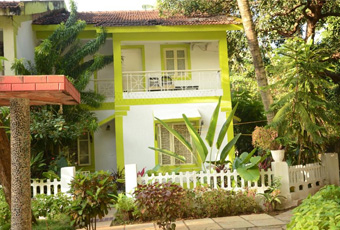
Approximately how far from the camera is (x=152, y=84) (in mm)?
16016

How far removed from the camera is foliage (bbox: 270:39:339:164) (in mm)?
10258

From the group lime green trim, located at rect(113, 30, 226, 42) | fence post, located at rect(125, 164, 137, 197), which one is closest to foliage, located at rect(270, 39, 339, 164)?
fence post, located at rect(125, 164, 137, 197)

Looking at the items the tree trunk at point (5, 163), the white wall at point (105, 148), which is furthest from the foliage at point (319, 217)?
the white wall at point (105, 148)

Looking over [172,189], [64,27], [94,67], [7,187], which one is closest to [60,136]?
[94,67]

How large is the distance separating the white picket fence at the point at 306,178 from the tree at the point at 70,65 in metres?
6.24

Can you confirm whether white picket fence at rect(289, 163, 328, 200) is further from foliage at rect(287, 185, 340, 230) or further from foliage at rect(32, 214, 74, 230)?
foliage at rect(287, 185, 340, 230)

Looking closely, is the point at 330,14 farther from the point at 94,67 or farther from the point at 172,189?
the point at 172,189

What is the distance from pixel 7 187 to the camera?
7.40 m

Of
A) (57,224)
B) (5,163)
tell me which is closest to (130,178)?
(57,224)

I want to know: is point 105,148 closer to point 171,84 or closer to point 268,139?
point 171,84

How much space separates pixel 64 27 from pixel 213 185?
24.4 feet

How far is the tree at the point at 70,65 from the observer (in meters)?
13.4

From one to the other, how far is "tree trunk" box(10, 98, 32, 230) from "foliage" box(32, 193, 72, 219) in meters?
2.79

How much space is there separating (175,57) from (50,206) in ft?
31.1
